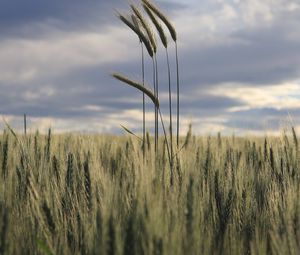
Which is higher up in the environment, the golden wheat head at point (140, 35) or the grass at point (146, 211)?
the golden wheat head at point (140, 35)

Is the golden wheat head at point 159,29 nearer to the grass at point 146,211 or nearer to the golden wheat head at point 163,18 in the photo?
the golden wheat head at point 163,18

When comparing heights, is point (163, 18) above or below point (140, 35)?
above

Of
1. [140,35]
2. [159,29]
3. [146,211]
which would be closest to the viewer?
[146,211]

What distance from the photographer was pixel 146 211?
151 cm

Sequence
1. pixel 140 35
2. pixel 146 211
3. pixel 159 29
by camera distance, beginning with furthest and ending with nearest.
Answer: pixel 159 29, pixel 140 35, pixel 146 211

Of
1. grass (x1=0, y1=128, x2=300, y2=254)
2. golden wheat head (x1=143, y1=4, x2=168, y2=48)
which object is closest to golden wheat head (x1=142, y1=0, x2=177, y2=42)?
golden wheat head (x1=143, y1=4, x2=168, y2=48)

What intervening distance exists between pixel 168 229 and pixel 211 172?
124cm

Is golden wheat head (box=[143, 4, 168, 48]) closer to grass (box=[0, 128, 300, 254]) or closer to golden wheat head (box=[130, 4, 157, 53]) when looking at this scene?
golden wheat head (box=[130, 4, 157, 53])

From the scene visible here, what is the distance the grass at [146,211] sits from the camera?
1496 millimetres

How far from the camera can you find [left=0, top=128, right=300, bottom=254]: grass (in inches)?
58.9

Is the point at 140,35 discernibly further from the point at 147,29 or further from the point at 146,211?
the point at 146,211

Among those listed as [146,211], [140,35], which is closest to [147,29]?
[140,35]

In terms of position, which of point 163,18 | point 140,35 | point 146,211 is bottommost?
point 146,211

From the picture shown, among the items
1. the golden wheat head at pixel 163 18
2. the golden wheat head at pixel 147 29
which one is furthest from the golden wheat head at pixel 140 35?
the golden wheat head at pixel 163 18
